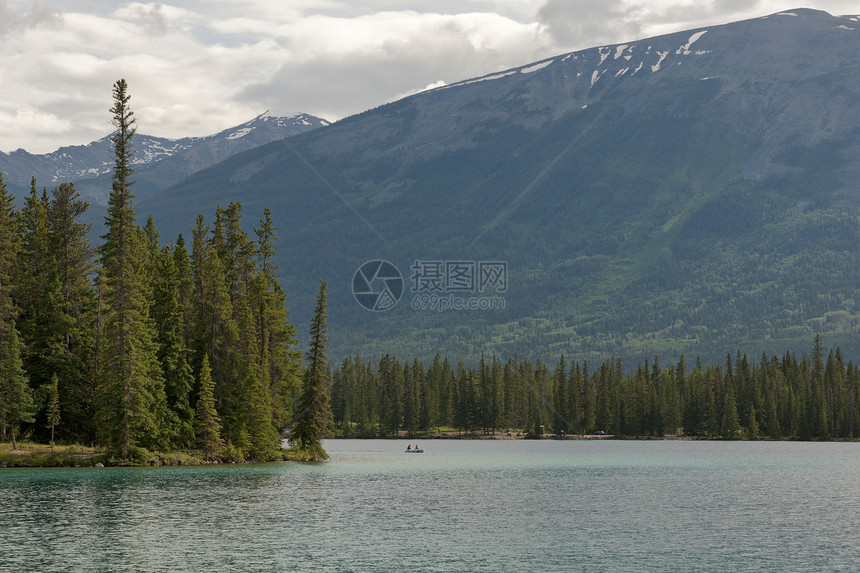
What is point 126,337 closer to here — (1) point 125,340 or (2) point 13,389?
(1) point 125,340

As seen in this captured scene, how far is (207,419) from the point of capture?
101 m

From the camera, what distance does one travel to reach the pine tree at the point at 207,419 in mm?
99562

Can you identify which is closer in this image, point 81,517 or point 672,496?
point 81,517

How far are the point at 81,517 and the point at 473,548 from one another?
25223mm

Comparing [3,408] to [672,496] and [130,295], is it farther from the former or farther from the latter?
[672,496]

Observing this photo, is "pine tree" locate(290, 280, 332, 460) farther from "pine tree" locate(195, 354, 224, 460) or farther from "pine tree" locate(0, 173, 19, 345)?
"pine tree" locate(0, 173, 19, 345)

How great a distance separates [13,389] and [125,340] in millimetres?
10923

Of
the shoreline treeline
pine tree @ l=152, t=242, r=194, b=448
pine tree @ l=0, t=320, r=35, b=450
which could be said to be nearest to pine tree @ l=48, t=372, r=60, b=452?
the shoreline treeline

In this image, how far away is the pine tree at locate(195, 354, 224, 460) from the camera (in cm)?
9956

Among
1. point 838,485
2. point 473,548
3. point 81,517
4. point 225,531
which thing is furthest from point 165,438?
point 838,485

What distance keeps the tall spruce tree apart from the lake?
16.6ft

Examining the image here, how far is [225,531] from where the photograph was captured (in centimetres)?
5528

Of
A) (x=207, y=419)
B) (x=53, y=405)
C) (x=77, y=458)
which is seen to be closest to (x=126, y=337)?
(x=53, y=405)

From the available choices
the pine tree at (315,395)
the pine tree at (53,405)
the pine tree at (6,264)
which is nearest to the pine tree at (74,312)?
the pine tree at (53,405)
